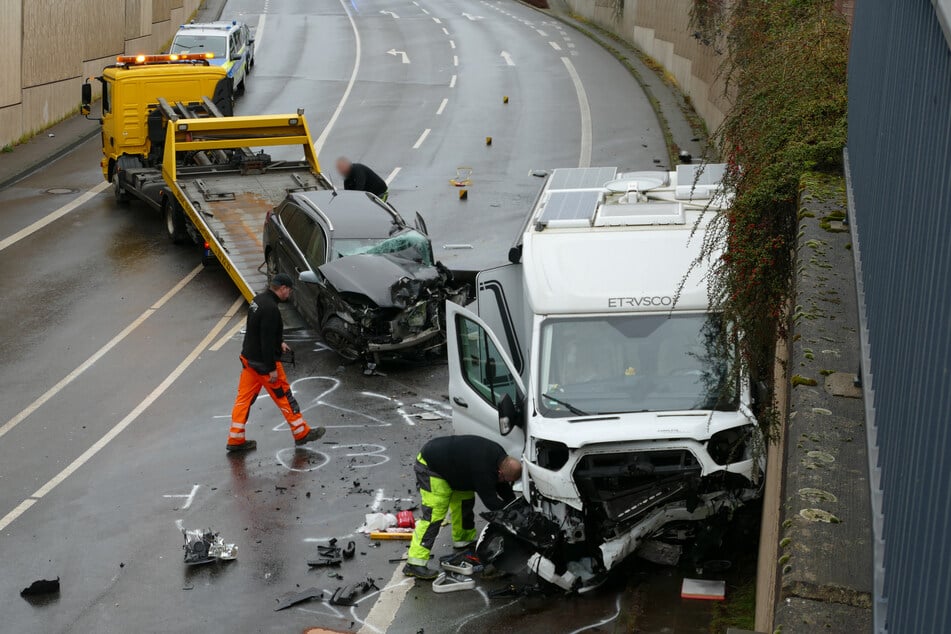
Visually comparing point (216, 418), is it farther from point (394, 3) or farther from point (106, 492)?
point (394, 3)

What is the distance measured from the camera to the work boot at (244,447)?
12750mm

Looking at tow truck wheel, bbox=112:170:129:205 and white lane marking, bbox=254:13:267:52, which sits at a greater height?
white lane marking, bbox=254:13:267:52

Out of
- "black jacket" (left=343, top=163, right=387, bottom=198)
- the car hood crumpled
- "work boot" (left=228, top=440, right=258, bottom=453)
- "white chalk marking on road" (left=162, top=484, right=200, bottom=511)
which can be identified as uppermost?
"black jacket" (left=343, top=163, right=387, bottom=198)

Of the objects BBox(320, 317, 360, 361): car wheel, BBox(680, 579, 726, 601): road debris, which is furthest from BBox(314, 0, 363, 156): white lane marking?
BBox(680, 579, 726, 601): road debris

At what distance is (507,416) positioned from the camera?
954 cm

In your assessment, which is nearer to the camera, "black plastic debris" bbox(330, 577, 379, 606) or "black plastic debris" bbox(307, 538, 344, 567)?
"black plastic debris" bbox(330, 577, 379, 606)

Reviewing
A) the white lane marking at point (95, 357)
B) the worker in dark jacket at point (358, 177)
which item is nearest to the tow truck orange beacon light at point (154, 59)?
the white lane marking at point (95, 357)

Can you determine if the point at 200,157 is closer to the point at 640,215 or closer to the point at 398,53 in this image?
the point at 640,215

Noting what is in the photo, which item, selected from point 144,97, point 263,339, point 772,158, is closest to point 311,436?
point 263,339

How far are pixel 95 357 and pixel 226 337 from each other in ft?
5.85

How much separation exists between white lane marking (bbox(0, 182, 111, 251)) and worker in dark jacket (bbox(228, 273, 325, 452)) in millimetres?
11145

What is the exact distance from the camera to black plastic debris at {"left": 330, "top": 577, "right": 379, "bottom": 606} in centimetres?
946

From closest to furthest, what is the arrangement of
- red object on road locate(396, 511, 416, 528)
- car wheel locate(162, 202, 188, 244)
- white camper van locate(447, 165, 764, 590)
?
1. white camper van locate(447, 165, 764, 590)
2. red object on road locate(396, 511, 416, 528)
3. car wheel locate(162, 202, 188, 244)

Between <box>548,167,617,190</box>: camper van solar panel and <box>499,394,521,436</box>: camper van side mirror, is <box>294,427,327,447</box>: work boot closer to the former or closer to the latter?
<box>548,167,617,190</box>: camper van solar panel
